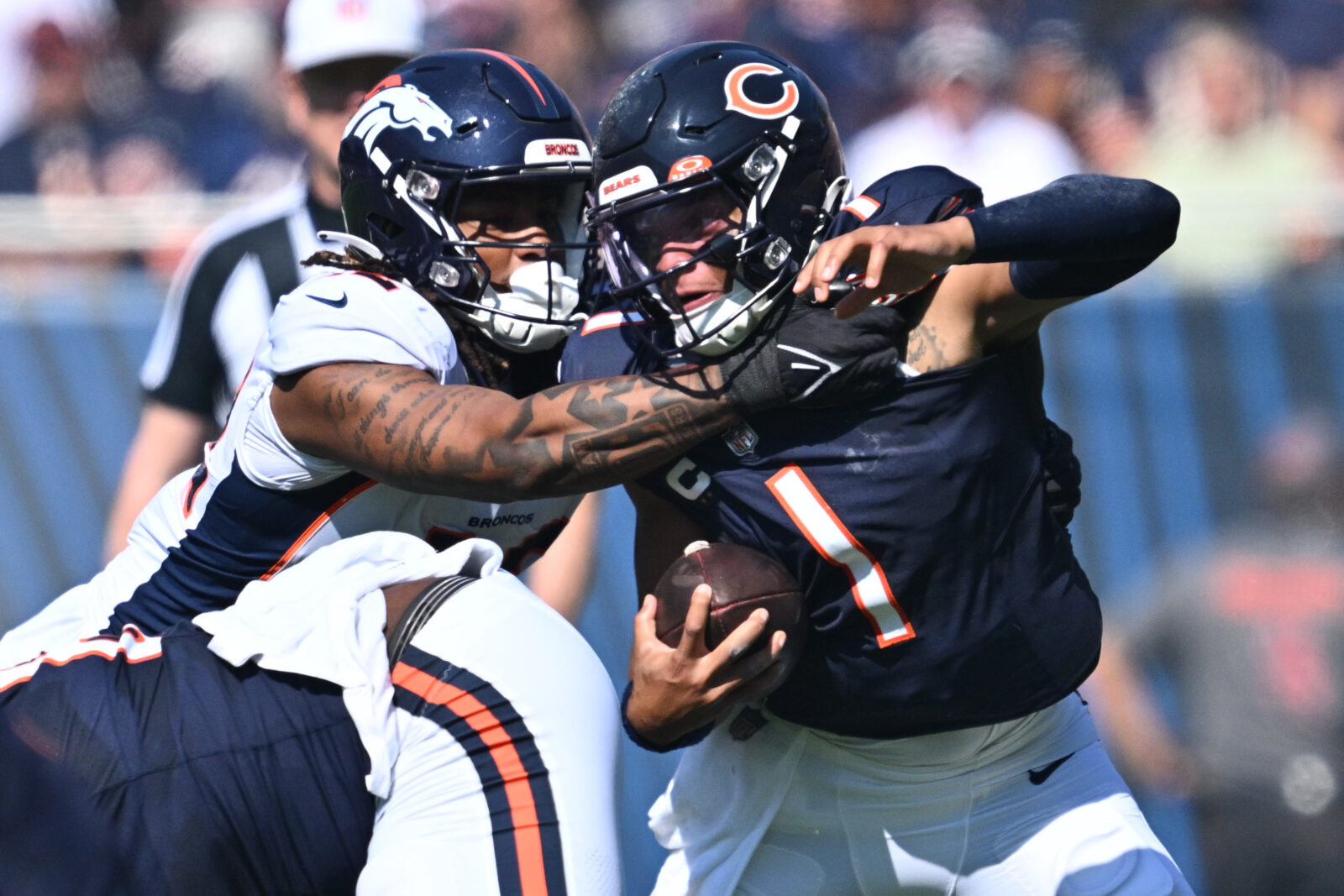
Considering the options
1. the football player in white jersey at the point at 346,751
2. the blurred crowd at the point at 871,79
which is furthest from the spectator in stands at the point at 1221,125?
the football player in white jersey at the point at 346,751

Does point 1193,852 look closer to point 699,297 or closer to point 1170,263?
point 1170,263

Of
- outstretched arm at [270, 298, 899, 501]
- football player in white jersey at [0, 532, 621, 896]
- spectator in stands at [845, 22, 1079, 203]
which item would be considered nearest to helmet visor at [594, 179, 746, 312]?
outstretched arm at [270, 298, 899, 501]

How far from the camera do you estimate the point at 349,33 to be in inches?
167

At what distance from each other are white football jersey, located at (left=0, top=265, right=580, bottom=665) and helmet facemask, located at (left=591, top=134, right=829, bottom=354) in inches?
15.1

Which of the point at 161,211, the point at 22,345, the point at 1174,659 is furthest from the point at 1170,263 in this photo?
the point at 22,345

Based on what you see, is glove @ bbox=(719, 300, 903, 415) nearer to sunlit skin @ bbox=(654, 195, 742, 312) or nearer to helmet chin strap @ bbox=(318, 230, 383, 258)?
sunlit skin @ bbox=(654, 195, 742, 312)

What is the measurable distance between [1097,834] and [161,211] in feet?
14.4

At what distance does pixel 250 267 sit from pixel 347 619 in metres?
2.13

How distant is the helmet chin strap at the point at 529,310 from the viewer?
2.85m

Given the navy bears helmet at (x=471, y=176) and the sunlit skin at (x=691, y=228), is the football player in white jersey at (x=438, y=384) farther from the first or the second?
the sunlit skin at (x=691, y=228)

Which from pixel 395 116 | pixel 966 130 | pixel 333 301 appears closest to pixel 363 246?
pixel 395 116

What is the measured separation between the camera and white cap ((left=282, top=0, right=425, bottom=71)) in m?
4.23

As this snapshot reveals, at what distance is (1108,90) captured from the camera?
6.84 m

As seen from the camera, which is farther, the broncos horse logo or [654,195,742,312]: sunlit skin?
the broncos horse logo
